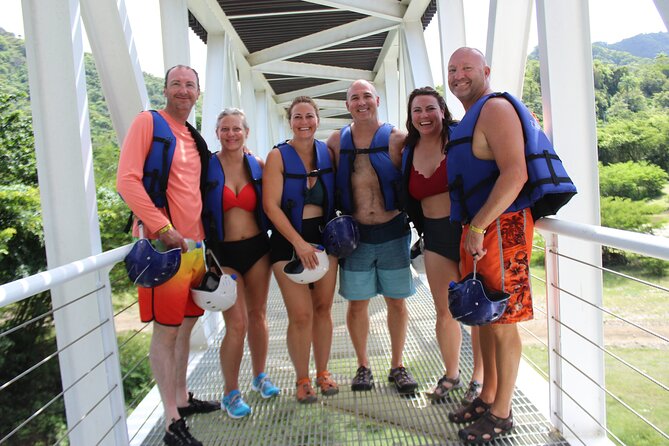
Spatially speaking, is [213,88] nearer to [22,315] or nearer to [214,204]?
[214,204]

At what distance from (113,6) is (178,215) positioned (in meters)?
1.39

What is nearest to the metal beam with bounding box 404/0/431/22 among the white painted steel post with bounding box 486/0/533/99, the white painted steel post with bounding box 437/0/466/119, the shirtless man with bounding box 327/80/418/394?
the white painted steel post with bounding box 437/0/466/119

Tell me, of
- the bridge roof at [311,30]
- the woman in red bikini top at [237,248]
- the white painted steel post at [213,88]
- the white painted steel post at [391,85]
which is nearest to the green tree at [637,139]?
the white painted steel post at [391,85]

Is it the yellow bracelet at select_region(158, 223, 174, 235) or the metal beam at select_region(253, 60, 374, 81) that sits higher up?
the metal beam at select_region(253, 60, 374, 81)

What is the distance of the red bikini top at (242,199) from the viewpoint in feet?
8.41

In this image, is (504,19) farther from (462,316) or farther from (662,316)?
(662,316)

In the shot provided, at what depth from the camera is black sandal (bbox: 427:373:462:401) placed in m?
2.65

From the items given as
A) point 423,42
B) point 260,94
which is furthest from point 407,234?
point 260,94

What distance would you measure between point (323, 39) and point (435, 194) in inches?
245

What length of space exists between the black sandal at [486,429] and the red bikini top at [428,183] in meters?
1.11

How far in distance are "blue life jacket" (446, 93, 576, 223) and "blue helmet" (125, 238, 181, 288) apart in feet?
4.20

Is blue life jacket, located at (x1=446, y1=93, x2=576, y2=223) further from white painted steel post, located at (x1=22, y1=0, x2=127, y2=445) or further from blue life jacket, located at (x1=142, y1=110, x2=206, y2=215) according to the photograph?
white painted steel post, located at (x1=22, y1=0, x2=127, y2=445)

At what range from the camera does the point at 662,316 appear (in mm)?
17438

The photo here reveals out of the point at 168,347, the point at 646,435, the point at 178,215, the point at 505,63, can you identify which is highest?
the point at 505,63
